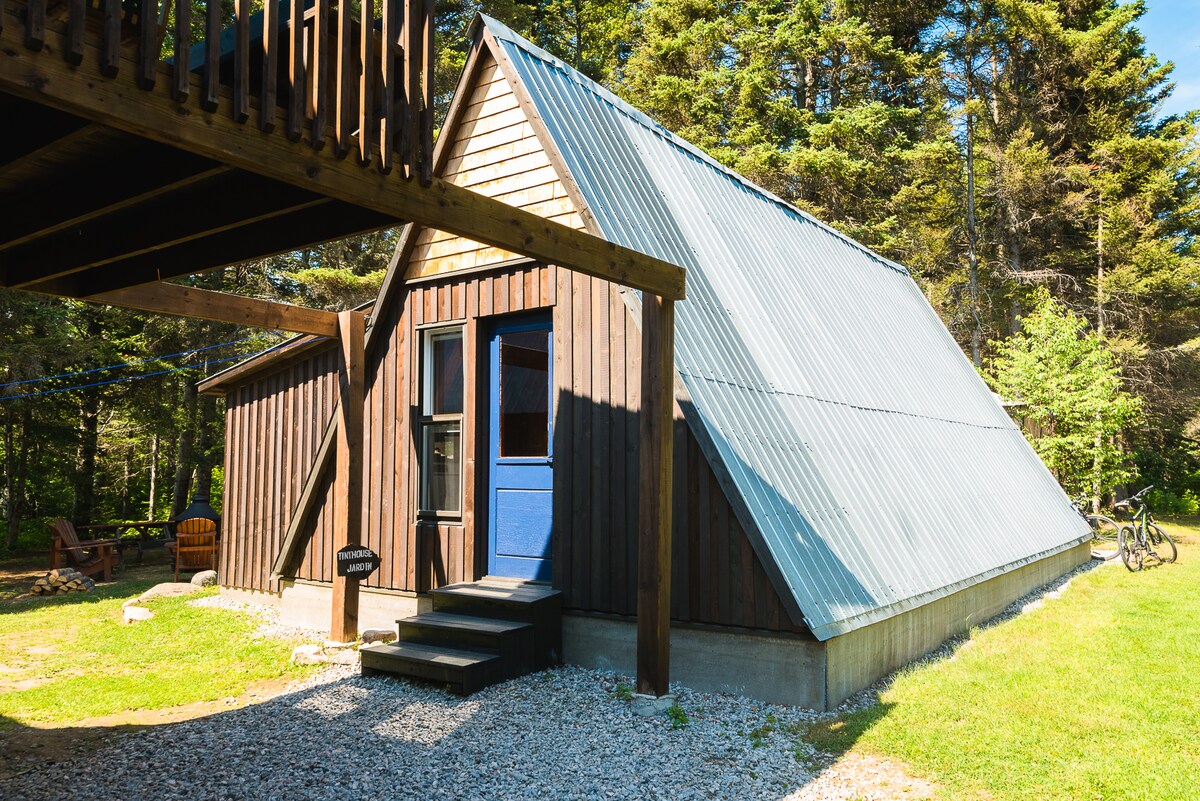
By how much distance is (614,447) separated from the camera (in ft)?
22.3

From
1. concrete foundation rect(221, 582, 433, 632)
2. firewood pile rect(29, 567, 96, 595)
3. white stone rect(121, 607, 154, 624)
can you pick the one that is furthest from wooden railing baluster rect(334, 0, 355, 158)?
firewood pile rect(29, 567, 96, 595)

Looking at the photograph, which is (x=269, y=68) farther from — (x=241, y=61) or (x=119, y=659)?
(x=119, y=659)

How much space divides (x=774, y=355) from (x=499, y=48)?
384 centimetres

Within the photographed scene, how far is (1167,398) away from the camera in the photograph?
24.2 metres

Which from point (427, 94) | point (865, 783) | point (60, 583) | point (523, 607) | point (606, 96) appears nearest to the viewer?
point (427, 94)

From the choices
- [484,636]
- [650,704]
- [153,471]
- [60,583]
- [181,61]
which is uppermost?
[181,61]

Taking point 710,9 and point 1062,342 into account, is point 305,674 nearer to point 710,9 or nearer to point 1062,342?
point 1062,342

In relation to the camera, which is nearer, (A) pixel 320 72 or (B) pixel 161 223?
(A) pixel 320 72

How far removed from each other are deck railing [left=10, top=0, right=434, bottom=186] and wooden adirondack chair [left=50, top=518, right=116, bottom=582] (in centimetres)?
1231

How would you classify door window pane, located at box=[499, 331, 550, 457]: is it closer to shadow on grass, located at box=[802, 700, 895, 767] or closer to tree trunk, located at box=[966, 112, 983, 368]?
shadow on grass, located at box=[802, 700, 895, 767]

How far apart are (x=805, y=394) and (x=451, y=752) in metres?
4.67

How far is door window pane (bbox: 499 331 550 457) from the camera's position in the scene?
25.2 feet

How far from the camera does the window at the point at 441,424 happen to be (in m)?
8.20

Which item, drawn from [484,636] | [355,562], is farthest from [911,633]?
[355,562]
